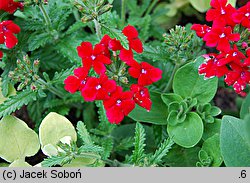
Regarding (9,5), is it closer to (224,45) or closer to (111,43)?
(111,43)

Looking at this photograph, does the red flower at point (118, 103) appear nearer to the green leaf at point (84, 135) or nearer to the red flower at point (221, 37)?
the green leaf at point (84, 135)

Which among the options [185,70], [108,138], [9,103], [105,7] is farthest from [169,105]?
[9,103]

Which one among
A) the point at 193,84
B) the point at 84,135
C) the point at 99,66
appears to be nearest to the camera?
the point at 99,66

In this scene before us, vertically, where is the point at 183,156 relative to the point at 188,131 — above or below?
below

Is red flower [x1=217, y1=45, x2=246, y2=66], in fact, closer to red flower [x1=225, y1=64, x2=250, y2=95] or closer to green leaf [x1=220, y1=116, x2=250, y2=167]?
red flower [x1=225, y1=64, x2=250, y2=95]

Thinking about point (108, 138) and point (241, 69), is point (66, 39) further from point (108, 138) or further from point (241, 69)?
point (241, 69)

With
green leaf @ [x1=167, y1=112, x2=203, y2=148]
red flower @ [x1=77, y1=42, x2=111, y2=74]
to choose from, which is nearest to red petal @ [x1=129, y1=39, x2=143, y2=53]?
red flower @ [x1=77, y1=42, x2=111, y2=74]

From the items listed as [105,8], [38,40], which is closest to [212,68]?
[105,8]
